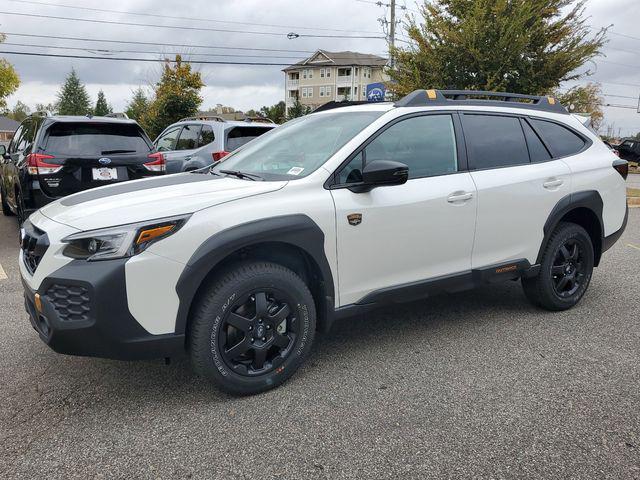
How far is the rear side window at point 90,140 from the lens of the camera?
636 cm

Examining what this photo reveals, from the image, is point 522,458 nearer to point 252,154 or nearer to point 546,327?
point 546,327

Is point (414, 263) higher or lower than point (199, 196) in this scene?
lower

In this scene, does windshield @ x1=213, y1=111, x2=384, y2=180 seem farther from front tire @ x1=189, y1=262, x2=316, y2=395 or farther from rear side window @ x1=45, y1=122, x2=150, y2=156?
rear side window @ x1=45, y1=122, x2=150, y2=156

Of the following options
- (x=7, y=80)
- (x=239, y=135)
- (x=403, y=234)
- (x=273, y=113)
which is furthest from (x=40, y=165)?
(x=273, y=113)

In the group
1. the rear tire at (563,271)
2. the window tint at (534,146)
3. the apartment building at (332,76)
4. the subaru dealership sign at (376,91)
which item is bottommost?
the rear tire at (563,271)

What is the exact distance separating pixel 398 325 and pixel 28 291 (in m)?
2.60

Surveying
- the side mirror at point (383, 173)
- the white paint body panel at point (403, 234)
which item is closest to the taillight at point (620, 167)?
the white paint body panel at point (403, 234)

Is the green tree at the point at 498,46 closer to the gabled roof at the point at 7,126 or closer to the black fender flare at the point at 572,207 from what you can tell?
the black fender flare at the point at 572,207

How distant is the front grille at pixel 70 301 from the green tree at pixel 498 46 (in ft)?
44.6

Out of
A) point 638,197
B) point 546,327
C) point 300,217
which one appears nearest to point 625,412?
point 546,327

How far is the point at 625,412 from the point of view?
9.25 ft

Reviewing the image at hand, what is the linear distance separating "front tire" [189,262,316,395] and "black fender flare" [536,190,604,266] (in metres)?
2.14

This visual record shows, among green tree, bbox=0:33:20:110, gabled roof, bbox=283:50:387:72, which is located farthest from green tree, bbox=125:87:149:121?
gabled roof, bbox=283:50:387:72

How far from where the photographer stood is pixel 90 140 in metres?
6.50
